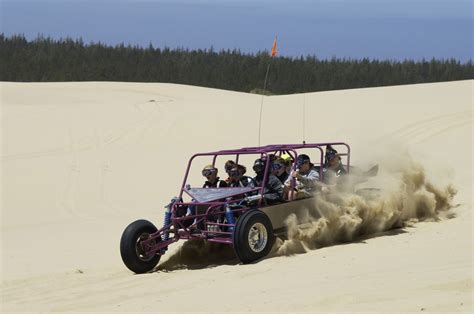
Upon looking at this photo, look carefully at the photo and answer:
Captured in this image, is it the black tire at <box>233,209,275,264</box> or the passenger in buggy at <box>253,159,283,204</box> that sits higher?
the passenger in buggy at <box>253,159,283,204</box>

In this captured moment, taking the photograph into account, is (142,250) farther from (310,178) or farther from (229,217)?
(310,178)

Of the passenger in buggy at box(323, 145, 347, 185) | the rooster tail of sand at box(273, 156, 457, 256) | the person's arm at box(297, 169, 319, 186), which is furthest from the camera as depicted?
the passenger in buggy at box(323, 145, 347, 185)

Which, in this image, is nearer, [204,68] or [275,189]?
[275,189]

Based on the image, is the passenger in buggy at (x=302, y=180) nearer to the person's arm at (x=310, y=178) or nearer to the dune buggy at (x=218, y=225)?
the person's arm at (x=310, y=178)

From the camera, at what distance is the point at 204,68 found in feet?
197

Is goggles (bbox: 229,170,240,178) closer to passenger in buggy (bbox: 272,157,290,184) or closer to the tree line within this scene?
passenger in buggy (bbox: 272,157,290,184)

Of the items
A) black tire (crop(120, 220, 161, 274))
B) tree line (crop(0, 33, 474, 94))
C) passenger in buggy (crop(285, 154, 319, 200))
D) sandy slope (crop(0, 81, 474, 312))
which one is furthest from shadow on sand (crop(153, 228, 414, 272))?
tree line (crop(0, 33, 474, 94))

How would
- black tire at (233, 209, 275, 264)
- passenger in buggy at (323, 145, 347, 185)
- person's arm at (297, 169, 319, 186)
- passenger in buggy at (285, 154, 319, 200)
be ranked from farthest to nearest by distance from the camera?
passenger in buggy at (323, 145, 347, 185), person's arm at (297, 169, 319, 186), passenger in buggy at (285, 154, 319, 200), black tire at (233, 209, 275, 264)

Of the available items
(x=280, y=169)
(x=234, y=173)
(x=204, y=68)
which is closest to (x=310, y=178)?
(x=280, y=169)

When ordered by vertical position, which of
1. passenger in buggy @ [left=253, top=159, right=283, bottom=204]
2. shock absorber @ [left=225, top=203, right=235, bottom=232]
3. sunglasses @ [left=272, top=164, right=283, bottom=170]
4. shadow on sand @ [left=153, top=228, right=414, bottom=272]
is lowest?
shadow on sand @ [left=153, top=228, right=414, bottom=272]

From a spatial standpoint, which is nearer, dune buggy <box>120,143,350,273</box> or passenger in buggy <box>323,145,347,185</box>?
dune buggy <box>120,143,350,273</box>

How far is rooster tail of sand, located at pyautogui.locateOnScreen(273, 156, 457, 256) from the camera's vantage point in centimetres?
1052

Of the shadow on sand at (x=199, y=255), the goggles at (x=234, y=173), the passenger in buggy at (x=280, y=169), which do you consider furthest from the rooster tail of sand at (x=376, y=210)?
the goggles at (x=234, y=173)

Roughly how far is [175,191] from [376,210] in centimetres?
728
